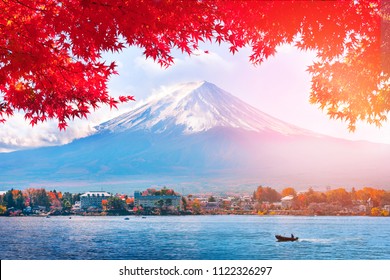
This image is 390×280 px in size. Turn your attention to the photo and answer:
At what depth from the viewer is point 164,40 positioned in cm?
485

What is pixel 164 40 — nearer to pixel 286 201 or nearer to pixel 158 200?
pixel 286 201

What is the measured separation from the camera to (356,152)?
118ft

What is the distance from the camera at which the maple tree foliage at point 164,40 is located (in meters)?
4.38

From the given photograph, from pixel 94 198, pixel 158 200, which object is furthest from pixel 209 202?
pixel 94 198

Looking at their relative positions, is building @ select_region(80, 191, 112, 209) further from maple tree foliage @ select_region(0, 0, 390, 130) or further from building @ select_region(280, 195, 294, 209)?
maple tree foliage @ select_region(0, 0, 390, 130)

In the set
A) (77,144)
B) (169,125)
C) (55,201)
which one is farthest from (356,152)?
(77,144)

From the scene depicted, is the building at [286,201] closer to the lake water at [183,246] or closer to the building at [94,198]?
the lake water at [183,246]

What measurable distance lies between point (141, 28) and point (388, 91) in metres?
3.28

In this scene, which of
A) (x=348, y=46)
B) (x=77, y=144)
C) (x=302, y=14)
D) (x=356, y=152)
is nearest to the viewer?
(x=302, y=14)

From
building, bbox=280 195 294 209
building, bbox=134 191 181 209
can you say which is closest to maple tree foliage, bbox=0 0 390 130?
building, bbox=280 195 294 209

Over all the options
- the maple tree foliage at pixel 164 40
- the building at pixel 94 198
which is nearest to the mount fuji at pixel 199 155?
the building at pixel 94 198

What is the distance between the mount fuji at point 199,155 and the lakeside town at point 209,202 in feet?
15.9

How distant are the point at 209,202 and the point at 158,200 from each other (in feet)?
10.4

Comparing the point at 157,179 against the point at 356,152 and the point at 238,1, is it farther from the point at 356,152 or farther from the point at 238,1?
the point at 238,1
